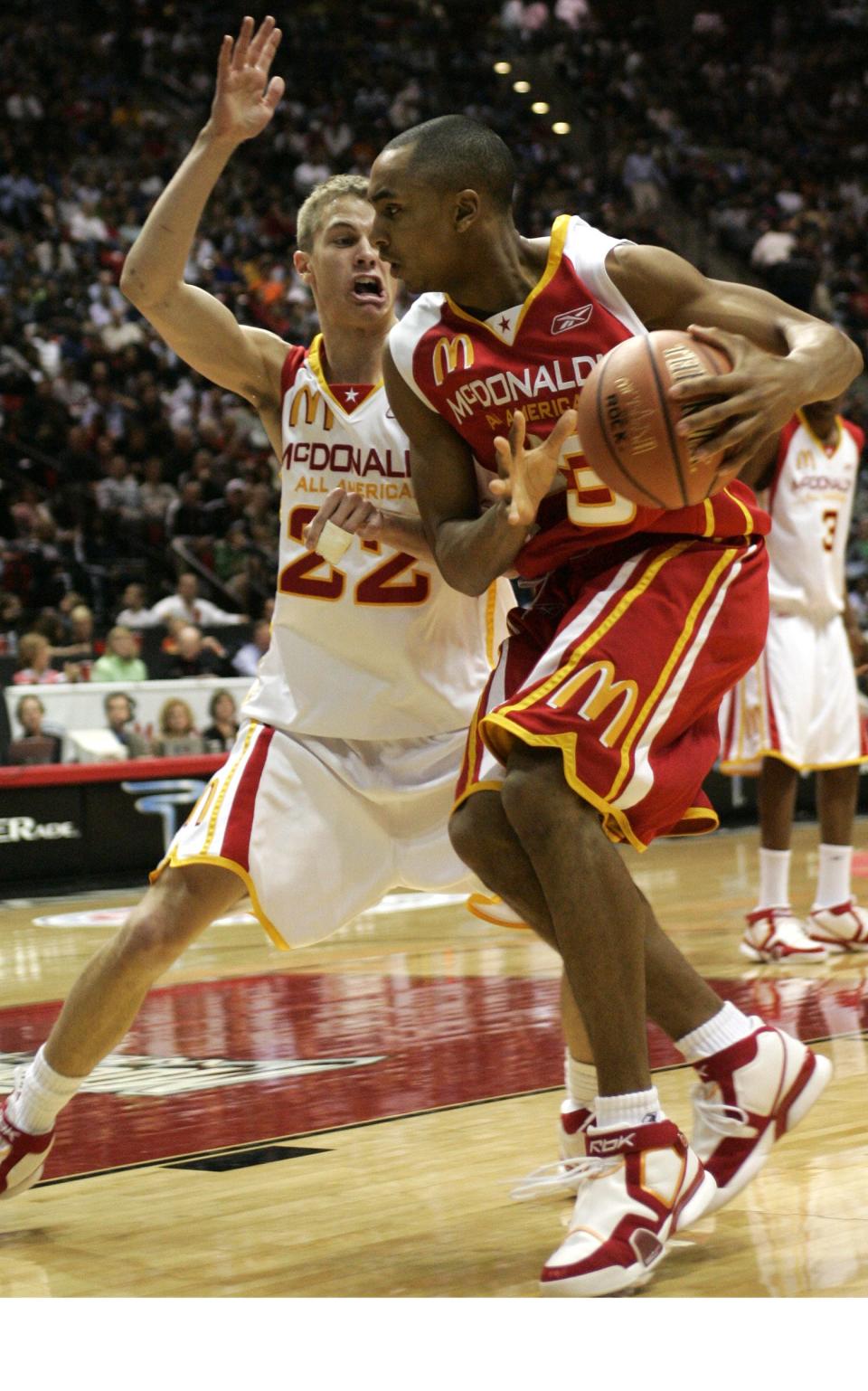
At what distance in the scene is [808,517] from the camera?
610 centimetres

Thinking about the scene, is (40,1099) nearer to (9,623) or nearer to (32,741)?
(32,741)

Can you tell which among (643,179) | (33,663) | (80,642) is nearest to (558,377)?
(33,663)

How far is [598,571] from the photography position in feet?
9.21

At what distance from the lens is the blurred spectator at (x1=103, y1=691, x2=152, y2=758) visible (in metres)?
9.49

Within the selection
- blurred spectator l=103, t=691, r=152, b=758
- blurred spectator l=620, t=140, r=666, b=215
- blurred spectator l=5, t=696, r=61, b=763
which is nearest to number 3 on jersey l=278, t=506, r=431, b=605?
blurred spectator l=5, t=696, r=61, b=763

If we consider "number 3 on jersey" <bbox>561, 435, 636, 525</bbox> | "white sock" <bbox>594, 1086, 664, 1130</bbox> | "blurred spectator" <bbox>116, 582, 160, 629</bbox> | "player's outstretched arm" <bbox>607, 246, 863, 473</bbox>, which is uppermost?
"player's outstretched arm" <bbox>607, 246, 863, 473</bbox>

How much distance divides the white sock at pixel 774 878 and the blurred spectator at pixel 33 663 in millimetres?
5060

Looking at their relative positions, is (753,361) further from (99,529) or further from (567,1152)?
(99,529)

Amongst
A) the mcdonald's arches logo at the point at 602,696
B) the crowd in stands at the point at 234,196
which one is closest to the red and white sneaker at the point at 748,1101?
the mcdonald's arches logo at the point at 602,696

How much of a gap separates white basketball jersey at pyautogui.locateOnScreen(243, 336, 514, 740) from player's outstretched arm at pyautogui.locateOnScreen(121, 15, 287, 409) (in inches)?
10.5

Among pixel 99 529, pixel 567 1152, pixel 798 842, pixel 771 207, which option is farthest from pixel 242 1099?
pixel 771 207

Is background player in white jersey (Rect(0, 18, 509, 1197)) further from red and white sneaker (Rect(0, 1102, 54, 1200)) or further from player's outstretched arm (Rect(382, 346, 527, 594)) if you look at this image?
player's outstretched arm (Rect(382, 346, 527, 594))

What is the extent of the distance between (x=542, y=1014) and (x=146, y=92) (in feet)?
48.5

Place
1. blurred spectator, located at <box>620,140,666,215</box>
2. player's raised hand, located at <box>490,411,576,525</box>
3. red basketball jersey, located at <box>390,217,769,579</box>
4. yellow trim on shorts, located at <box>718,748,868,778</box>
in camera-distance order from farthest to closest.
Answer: blurred spectator, located at <box>620,140,666,215</box>
yellow trim on shorts, located at <box>718,748,868,778</box>
red basketball jersey, located at <box>390,217,769,579</box>
player's raised hand, located at <box>490,411,576,525</box>
